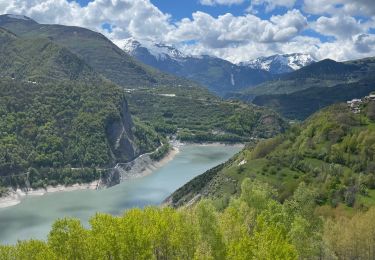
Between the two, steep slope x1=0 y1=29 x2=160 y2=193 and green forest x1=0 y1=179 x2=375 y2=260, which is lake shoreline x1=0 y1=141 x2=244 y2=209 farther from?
green forest x1=0 y1=179 x2=375 y2=260

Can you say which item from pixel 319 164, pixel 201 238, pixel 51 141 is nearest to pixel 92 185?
pixel 51 141

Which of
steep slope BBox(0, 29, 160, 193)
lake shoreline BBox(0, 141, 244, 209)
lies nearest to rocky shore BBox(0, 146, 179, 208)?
lake shoreline BBox(0, 141, 244, 209)

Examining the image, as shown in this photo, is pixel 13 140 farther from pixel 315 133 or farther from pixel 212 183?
pixel 315 133

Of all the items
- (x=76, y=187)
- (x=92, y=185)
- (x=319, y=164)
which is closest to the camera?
(x=319, y=164)

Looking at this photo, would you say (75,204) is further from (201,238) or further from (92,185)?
(201,238)

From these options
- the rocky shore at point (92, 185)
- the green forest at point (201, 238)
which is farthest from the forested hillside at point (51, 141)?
the green forest at point (201, 238)
